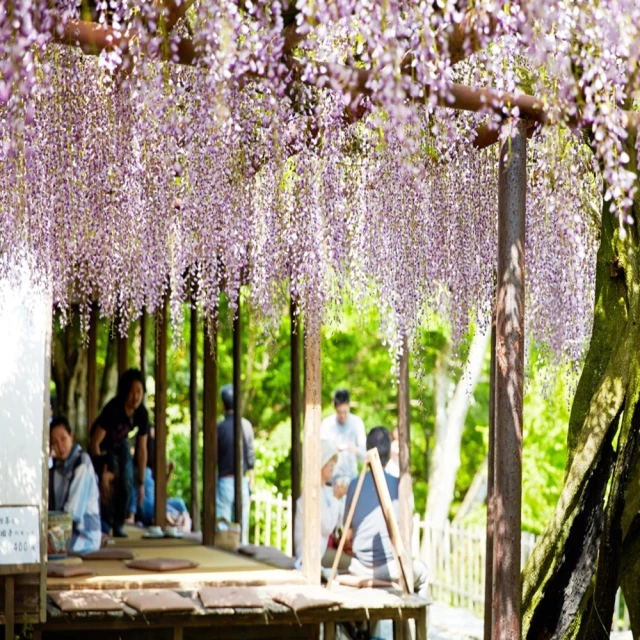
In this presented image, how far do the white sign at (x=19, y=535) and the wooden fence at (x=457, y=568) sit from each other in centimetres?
537

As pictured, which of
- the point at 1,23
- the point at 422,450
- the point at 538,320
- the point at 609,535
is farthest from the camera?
the point at 422,450

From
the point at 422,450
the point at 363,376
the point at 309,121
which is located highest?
the point at 309,121

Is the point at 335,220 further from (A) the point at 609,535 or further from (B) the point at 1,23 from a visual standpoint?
(B) the point at 1,23

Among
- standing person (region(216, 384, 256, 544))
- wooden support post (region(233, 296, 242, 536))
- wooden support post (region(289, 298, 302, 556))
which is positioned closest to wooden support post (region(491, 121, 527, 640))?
wooden support post (region(289, 298, 302, 556))

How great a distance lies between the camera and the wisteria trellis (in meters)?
3.40

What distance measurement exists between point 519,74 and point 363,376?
12451 millimetres

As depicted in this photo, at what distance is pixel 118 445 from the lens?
838 centimetres

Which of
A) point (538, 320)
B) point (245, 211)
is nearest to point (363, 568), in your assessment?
point (538, 320)

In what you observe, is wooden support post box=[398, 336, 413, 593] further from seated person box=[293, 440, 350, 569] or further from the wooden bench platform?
seated person box=[293, 440, 350, 569]

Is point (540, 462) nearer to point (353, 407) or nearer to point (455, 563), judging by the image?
point (455, 563)

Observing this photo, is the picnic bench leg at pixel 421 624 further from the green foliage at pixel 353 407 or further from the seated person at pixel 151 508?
the green foliage at pixel 353 407

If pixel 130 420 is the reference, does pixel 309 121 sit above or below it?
above

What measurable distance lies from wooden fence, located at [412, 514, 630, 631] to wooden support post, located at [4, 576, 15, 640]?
5.46 metres

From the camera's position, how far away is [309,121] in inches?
200
